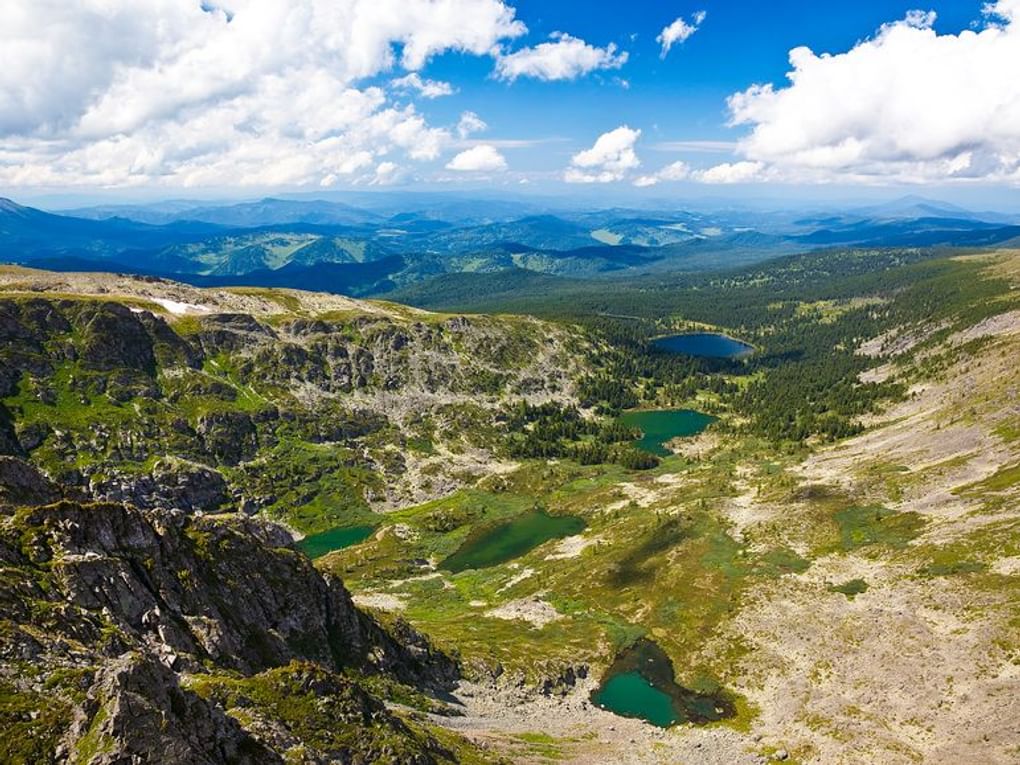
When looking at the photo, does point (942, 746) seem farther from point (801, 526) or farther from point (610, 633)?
point (801, 526)

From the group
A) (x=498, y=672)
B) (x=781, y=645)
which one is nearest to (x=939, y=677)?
(x=781, y=645)

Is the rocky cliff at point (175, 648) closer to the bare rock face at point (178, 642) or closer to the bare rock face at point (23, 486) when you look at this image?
the bare rock face at point (178, 642)

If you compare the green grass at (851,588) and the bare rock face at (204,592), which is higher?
the bare rock face at (204,592)

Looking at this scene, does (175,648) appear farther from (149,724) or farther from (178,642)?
(149,724)

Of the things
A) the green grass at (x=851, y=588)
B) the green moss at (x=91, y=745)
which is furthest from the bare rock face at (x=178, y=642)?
the green grass at (x=851, y=588)

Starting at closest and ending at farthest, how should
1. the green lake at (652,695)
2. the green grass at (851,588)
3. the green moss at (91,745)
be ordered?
1. the green moss at (91,745)
2. the green lake at (652,695)
3. the green grass at (851,588)

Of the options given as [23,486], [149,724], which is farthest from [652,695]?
[23,486]

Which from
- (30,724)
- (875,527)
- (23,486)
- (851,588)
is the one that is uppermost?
(23,486)

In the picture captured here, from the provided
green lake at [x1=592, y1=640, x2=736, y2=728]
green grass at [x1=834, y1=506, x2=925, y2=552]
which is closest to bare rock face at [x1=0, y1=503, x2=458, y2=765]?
green lake at [x1=592, y1=640, x2=736, y2=728]
